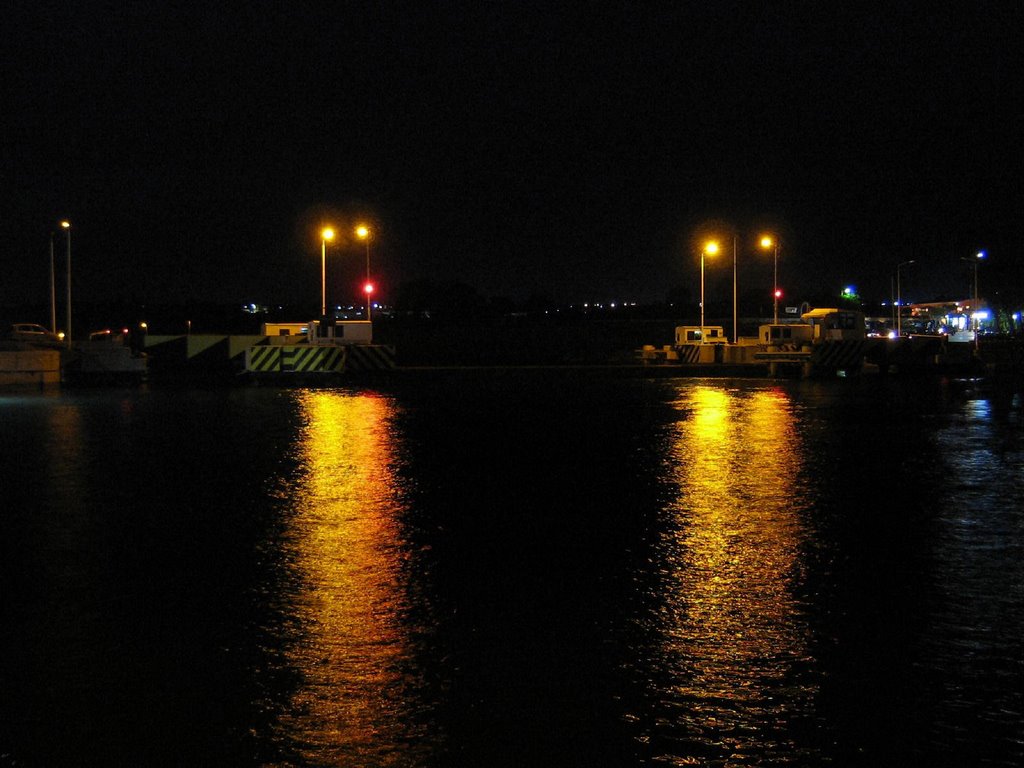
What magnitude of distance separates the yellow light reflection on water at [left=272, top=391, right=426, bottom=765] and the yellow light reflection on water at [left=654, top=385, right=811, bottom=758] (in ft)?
4.48

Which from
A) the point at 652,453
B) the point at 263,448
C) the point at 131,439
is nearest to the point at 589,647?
the point at 652,453

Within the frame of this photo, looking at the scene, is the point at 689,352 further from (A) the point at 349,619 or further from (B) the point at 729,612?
(A) the point at 349,619

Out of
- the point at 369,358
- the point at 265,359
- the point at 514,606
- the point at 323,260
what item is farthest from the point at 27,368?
the point at 514,606

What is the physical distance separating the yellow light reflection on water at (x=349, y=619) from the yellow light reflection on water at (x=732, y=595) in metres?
1.36

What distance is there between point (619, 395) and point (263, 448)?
1431 centimetres

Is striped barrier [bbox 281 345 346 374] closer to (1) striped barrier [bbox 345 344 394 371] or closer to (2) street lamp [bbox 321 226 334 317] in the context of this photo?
(1) striped barrier [bbox 345 344 394 371]

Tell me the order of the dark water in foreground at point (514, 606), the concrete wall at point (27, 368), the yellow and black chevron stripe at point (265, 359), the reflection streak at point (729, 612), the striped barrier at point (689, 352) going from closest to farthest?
the dark water in foreground at point (514, 606), the reflection streak at point (729, 612), the concrete wall at point (27, 368), the yellow and black chevron stripe at point (265, 359), the striped barrier at point (689, 352)

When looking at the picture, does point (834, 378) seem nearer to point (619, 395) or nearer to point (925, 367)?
point (925, 367)

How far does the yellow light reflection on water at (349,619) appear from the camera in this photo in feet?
16.3

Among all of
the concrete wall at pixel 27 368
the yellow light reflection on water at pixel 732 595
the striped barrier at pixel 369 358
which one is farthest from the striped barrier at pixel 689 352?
the yellow light reflection on water at pixel 732 595

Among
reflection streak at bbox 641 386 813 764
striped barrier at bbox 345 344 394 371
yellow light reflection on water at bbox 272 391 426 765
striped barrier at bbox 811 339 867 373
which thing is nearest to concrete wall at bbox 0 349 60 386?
striped barrier at bbox 345 344 394 371

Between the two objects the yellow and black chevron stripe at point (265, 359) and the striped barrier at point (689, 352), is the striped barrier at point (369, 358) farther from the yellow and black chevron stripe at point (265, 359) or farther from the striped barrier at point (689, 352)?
the striped barrier at point (689, 352)

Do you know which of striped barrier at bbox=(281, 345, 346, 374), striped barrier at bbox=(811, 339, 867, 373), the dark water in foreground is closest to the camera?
the dark water in foreground

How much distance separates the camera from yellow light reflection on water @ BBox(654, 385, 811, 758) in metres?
5.28
